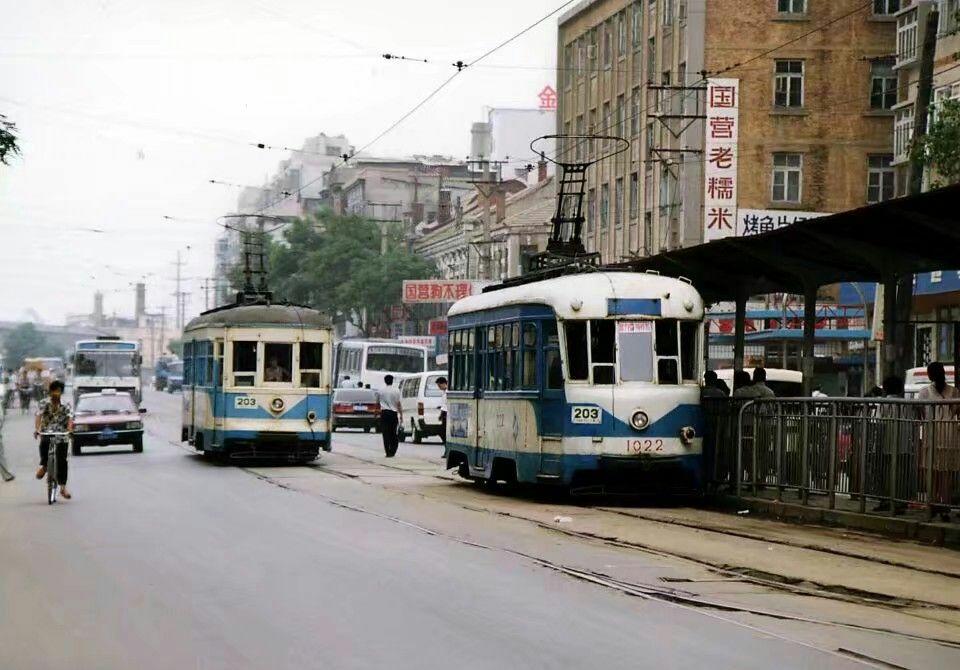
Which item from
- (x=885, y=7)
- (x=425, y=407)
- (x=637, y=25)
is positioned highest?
(x=637, y=25)

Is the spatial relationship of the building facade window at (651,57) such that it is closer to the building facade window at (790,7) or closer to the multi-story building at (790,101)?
the multi-story building at (790,101)

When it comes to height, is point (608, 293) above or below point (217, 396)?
above

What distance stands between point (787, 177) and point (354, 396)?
55.9ft

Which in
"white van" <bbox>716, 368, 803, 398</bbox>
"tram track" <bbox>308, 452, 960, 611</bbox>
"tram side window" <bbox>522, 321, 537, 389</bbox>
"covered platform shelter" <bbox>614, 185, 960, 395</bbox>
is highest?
"covered platform shelter" <bbox>614, 185, 960, 395</bbox>

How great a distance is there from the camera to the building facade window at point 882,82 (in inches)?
2386

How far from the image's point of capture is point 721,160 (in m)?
48.9

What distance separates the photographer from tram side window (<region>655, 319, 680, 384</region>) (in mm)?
22234

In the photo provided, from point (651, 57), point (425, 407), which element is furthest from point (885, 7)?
point (425, 407)

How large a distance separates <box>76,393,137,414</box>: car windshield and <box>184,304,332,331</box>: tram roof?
23.2 ft

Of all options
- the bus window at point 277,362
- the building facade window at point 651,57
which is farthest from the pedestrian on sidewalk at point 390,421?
the building facade window at point 651,57

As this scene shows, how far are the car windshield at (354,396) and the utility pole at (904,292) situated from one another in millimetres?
28176

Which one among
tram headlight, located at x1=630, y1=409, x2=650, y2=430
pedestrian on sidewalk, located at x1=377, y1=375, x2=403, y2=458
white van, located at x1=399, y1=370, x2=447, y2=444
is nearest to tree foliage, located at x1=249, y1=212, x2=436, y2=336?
white van, located at x1=399, y1=370, x2=447, y2=444

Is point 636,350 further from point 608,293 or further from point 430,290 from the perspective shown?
point 430,290

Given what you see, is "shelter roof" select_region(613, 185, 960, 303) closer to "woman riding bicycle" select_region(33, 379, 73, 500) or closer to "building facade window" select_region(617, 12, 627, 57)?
"woman riding bicycle" select_region(33, 379, 73, 500)
